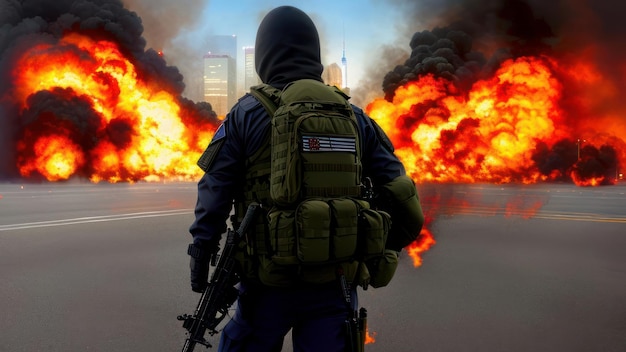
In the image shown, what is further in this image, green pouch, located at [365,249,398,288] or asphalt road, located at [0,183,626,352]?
asphalt road, located at [0,183,626,352]

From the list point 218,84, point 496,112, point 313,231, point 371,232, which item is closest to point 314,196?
point 313,231

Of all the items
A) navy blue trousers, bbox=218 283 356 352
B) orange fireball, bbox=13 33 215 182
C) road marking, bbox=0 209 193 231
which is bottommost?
road marking, bbox=0 209 193 231

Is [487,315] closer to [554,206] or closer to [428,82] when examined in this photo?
[554,206]

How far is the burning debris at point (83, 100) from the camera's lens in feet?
93.3

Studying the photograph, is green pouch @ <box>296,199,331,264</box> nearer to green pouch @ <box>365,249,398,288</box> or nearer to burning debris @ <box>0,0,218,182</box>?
green pouch @ <box>365,249,398,288</box>

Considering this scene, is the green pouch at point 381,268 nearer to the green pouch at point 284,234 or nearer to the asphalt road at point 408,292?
the green pouch at point 284,234

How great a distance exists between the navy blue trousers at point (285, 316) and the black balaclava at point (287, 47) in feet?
3.07

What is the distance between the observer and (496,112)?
89.1 ft

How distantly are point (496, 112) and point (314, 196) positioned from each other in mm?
27944

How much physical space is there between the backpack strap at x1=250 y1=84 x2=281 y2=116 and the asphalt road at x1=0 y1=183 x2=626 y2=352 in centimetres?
219

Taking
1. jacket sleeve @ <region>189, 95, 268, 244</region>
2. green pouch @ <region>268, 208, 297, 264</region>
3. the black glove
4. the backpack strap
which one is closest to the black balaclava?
the backpack strap

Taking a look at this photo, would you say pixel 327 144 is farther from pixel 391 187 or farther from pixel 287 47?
pixel 287 47

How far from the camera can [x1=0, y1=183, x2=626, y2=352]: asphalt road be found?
347 cm

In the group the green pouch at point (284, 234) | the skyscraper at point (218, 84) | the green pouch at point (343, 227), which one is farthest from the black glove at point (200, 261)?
the skyscraper at point (218, 84)
